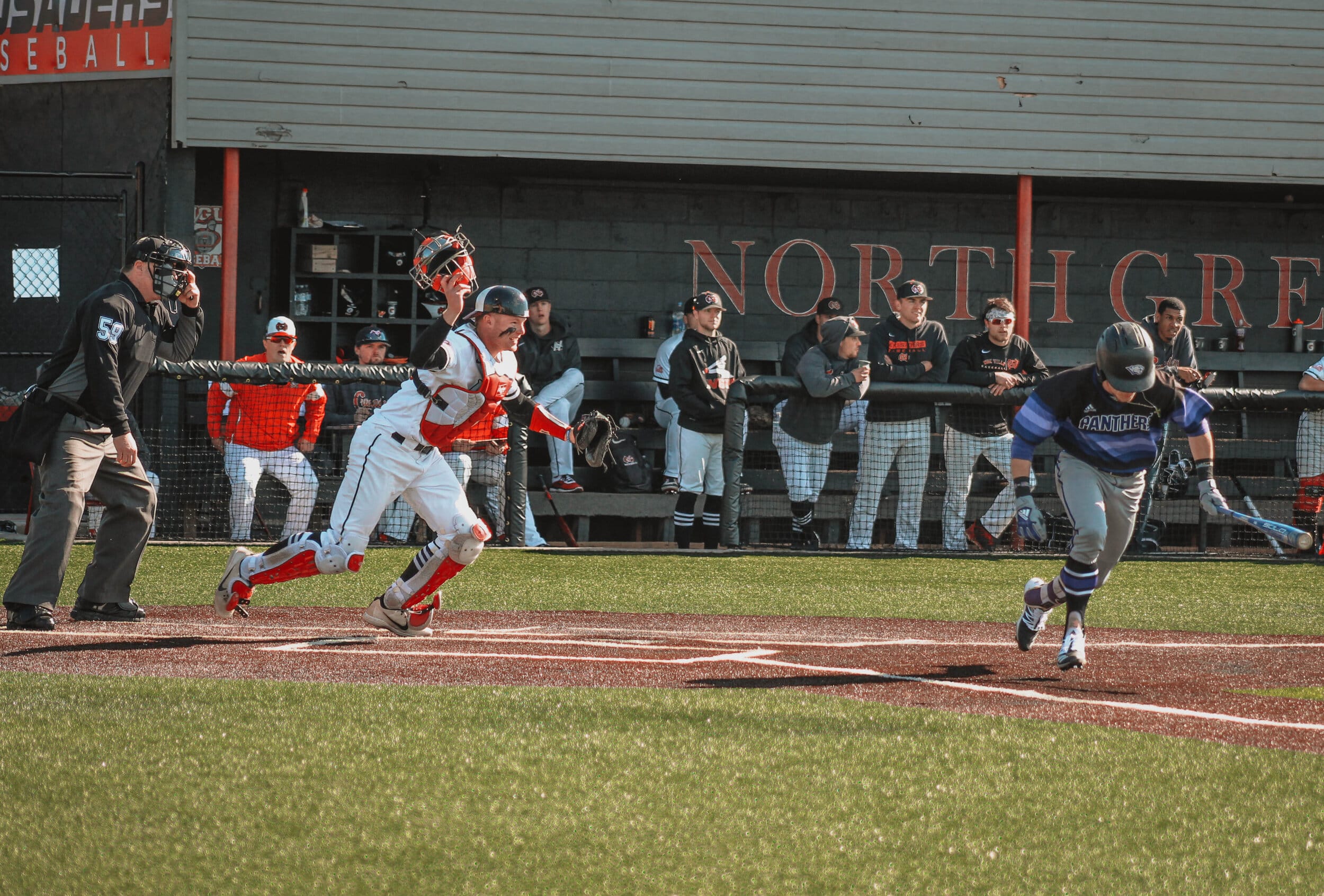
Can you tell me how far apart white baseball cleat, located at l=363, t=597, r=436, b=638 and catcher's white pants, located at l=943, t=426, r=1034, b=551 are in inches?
223

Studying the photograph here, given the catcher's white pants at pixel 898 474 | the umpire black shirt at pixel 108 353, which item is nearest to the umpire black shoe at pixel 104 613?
the umpire black shirt at pixel 108 353

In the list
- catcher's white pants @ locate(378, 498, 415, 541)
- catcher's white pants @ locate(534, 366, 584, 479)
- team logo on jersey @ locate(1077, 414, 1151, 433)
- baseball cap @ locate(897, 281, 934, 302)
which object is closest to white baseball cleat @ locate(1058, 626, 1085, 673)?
team logo on jersey @ locate(1077, 414, 1151, 433)

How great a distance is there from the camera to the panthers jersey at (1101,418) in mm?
6863

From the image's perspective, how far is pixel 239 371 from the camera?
1120cm

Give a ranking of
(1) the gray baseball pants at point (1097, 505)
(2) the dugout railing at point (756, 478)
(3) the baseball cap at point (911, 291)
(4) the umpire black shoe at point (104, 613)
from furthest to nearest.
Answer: (3) the baseball cap at point (911, 291) → (2) the dugout railing at point (756, 478) → (4) the umpire black shoe at point (104, 613) → (1) the gray baseball pants at point (1097, 505)

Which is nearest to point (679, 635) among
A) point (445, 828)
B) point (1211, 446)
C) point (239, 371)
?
point (1211, 446)

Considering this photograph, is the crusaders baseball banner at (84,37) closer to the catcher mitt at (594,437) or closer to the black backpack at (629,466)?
the black backpack at (629,466)

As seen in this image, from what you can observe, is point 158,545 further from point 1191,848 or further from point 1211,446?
point 1191,848

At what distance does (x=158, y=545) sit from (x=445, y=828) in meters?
8.43

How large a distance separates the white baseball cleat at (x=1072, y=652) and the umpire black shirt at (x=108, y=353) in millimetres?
4539

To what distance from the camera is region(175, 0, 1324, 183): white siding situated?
45.1 ft

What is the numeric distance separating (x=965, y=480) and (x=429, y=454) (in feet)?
19.4

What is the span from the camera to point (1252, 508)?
11.5 metres

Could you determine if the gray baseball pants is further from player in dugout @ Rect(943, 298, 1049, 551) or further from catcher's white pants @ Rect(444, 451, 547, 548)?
catcher's white pants @ Rect(444, 451, 547, 548)
